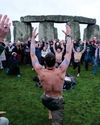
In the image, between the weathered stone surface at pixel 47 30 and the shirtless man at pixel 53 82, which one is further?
the weathered stone surface at pixel 47 30

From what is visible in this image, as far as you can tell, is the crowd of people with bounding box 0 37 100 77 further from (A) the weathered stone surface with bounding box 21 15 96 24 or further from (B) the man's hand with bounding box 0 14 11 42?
(B) the man's hand with bounding box 0 14 11 42

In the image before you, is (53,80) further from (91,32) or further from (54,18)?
(91,32)

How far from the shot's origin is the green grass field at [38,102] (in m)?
13.0

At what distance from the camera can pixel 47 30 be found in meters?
41.8

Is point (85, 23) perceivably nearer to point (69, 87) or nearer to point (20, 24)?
point (20, 24)

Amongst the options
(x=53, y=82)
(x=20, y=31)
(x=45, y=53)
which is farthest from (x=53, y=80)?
(x=20, y=31)

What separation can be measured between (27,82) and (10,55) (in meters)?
3.76

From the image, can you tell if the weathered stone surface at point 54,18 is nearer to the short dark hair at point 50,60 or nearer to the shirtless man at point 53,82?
the shirtless man at point 53,82

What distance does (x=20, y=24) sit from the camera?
1661 inches

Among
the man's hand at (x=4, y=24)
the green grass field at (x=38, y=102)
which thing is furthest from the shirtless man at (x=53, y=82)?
the green grass field at (x=38, y=102)

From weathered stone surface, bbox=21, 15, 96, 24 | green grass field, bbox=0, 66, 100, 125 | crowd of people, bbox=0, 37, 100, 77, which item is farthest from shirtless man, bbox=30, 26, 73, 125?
weathered stone surface, bbox=21, 15, 96, 24

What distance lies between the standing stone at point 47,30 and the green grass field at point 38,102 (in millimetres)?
19894

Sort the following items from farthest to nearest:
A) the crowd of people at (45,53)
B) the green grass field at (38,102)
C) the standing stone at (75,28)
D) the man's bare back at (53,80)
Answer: the standing stone at (75,28), the crowd of people at (45,53), the green grass field at (38,102), the man's bare back at (53,80)

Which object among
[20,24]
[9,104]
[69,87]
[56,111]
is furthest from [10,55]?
[20,24]
